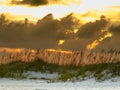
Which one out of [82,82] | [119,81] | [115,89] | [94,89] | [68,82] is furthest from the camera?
[68,82]

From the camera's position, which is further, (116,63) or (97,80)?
(116,63)

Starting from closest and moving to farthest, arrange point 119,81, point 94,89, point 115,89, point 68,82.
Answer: point 115,89
point 94,89
point 119,81
point 68,82

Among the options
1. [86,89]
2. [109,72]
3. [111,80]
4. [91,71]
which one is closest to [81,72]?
[91,71]

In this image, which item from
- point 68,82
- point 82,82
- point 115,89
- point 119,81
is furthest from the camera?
point 68,82

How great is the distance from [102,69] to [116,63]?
15.3 ft

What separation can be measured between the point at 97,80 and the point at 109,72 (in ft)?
34.5

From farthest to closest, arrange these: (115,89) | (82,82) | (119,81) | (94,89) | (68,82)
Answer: (68,82), (82,82), (119,81), (94,89), (115,89)

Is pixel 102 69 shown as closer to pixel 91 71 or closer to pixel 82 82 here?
pixel 91 71

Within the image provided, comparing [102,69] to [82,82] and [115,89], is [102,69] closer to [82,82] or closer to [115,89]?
[82,82]

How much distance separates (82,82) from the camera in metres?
174

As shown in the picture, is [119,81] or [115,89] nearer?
[115,89]

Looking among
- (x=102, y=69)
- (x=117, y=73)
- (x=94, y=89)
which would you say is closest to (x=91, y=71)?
(x=102, y=69)

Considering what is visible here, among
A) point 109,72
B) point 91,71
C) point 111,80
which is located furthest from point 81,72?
point 111,80

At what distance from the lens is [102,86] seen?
517ft
